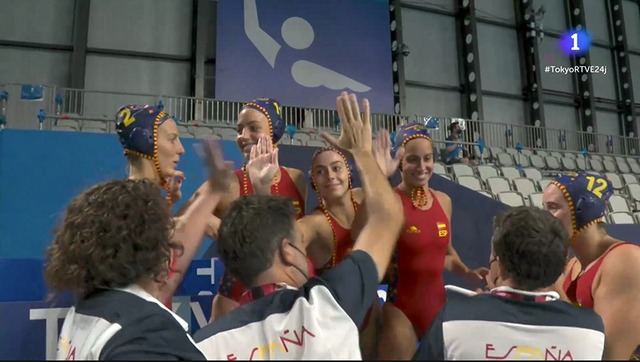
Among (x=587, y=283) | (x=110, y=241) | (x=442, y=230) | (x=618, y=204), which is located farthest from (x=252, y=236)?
(x=618, y=204)

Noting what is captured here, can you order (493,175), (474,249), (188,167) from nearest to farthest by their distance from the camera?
(474,249)
(188,167)
(493,175)

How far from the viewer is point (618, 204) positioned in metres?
10.8

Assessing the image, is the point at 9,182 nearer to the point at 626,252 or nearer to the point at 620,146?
the point at 626,252

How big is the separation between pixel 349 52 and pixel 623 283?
512 inches

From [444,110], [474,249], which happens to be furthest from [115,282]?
[444,110]

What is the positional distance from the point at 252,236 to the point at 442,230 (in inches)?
94.1

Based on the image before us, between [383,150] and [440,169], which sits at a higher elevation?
[440,169]

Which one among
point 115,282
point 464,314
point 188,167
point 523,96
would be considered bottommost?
point 464,314

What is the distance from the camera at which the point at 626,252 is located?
281 cm

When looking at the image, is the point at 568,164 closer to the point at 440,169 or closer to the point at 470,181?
the point at 470,181

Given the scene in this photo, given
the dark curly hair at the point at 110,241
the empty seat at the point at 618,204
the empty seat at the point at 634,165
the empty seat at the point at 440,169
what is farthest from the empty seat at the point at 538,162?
the dark curly hair at the point at 110,241

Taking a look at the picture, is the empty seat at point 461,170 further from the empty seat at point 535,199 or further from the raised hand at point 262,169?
the raised hand at point 262,169

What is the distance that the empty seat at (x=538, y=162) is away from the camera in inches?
553

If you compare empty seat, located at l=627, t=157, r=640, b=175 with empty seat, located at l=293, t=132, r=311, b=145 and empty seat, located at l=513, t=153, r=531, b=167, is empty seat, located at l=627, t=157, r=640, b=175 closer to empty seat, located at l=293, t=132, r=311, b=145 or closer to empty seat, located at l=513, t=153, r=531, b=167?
empty seat, located at l=513, t=153, r=531, b=167
